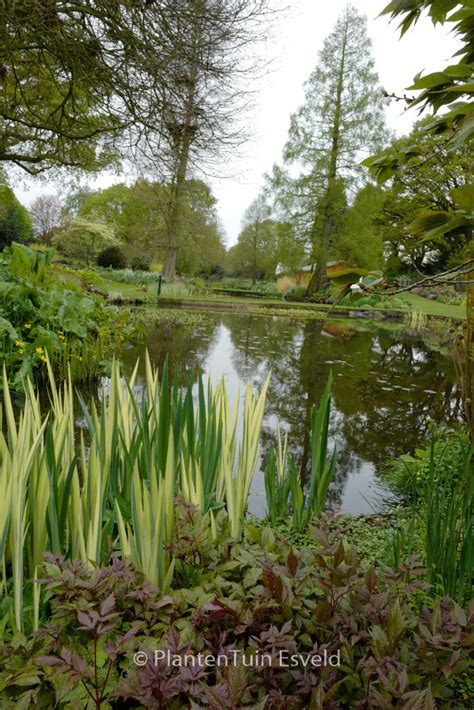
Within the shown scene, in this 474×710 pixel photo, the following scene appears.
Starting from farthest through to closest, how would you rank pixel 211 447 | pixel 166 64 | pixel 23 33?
pixel 166 64 < pixel 23 33 < pixel 211 447

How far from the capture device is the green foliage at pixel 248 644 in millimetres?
879

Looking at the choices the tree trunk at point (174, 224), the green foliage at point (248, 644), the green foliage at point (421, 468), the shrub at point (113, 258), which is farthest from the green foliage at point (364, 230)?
the green foliage at point (248, 644)

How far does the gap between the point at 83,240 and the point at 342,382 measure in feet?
106

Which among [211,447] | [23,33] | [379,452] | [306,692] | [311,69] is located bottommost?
[379,452]

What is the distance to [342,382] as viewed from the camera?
5547 millimetres

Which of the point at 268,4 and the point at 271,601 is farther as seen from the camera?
the point at 268,4

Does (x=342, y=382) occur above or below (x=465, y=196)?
below

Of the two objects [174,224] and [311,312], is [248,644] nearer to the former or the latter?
[311,312]

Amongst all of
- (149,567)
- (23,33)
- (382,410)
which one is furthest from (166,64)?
(149,567)

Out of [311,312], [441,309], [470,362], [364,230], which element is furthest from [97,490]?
[364,230]

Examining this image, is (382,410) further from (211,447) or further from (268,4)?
(268,4)

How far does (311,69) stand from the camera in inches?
847

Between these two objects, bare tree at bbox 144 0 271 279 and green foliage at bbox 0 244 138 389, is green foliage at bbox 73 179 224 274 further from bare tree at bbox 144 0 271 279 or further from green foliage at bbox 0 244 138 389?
green foliage at bbox 0 244 138 389

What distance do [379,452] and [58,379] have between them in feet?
9.90
